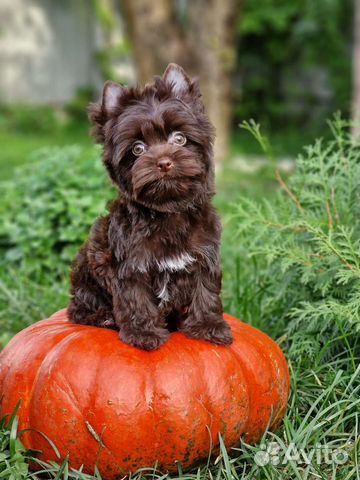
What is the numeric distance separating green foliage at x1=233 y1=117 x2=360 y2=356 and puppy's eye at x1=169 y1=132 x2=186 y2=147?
2.98ft

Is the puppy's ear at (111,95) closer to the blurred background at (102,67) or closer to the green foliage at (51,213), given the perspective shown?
the green foliage at (51,213)

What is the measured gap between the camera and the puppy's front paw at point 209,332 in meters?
2.92

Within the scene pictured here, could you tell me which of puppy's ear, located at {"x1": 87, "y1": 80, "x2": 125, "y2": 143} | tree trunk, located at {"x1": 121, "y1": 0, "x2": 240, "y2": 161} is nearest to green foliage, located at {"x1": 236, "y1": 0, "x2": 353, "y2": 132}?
tree trunk, located at {"x1": 121, "y1": 0, "x2": 240, "y2": 161}

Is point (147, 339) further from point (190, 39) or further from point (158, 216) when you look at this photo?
point (190, 39)

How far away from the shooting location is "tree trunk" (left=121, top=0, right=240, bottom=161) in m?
10.7

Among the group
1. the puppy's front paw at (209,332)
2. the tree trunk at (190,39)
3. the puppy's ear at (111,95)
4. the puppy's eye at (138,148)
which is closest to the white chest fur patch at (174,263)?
the puppy's front paw at (209,332)

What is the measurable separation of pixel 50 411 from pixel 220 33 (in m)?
9.12

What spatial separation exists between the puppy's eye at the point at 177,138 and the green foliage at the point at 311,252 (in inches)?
35.8

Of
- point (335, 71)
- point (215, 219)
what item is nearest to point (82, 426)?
point (215, 219)

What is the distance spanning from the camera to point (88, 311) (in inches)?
122

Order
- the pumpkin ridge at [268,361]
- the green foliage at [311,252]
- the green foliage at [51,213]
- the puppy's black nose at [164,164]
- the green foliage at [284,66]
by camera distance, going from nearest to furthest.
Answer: the puppy's black nose at [164,164]
the pumpkin ridge at [268,361]
the green foliage at [311,252]
the green foliage at [51,213]
the green foliage at [284,66]

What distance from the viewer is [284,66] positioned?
17562mm

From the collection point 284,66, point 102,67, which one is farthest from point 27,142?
point 284,66

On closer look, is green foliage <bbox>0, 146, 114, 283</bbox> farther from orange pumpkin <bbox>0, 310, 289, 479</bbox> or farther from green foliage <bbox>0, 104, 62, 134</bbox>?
green foliage <bbox>0, 104, 62, 134</bbox>
